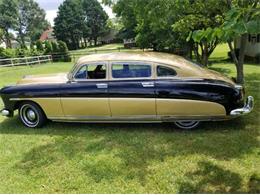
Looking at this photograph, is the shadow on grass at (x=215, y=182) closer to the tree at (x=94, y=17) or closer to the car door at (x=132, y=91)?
the car door at (x=132, y=91)

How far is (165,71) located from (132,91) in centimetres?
72

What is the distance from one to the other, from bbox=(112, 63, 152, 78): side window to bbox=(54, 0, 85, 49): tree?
204 feet

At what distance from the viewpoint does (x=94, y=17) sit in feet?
245

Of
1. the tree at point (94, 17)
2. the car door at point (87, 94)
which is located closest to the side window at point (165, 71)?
the car door at point (87, 94)

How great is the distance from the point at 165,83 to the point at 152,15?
21.1 feet

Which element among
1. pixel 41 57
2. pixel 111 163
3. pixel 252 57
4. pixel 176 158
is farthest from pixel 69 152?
pixel 41 57

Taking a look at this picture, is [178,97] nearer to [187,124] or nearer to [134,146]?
[187,124]

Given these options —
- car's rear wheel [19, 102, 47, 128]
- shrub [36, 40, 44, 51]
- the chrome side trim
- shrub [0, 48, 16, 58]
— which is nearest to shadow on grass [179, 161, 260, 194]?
the chrome side trim

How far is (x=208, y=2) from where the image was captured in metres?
9.23

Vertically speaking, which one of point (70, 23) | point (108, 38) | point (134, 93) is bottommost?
point (108, 38)

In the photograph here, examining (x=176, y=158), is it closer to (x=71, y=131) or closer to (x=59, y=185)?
(x=59, y=185)

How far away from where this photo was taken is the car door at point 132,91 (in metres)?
5.74

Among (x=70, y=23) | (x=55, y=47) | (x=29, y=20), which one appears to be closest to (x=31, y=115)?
(x=55, y=47)

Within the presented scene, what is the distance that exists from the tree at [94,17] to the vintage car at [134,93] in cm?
6852
